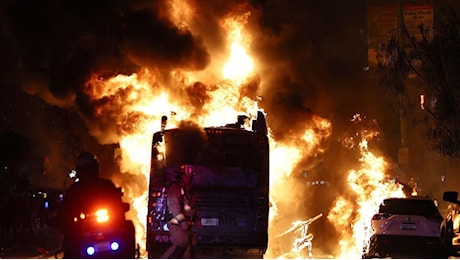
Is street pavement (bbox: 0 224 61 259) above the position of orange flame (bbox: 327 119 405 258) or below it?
below

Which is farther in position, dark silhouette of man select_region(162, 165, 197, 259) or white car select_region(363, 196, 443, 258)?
white car select_region(363, 196, 443, 258)

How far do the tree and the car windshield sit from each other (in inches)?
335

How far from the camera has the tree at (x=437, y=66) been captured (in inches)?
1040

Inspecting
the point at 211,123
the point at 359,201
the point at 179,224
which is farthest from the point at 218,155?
the point at 359,201

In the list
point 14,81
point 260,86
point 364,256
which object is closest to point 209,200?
point 364,256

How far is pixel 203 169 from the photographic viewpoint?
649 inches

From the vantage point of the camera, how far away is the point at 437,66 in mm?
27109

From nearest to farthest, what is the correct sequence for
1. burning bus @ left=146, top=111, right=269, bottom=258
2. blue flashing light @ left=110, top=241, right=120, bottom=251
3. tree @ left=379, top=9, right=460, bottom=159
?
blue flashing light @ left=110, top=241, right=120, bottom=251 < burning bus @ left=146, top=111, right=269, bottom=258 < tree @ left=379, top=9, right=460, bottom=159

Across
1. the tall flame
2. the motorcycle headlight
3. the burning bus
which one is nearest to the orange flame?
the tall flame

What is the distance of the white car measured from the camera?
18531 millimetres

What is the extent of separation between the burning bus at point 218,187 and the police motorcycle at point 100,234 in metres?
6.41

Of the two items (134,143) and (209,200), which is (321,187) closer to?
(134,143)

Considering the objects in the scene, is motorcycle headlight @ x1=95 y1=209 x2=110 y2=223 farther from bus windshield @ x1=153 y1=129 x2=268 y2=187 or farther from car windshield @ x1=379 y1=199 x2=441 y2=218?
car windshield @ x1=379 y1=199 x2=441 y2=218

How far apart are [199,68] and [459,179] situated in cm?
3818
